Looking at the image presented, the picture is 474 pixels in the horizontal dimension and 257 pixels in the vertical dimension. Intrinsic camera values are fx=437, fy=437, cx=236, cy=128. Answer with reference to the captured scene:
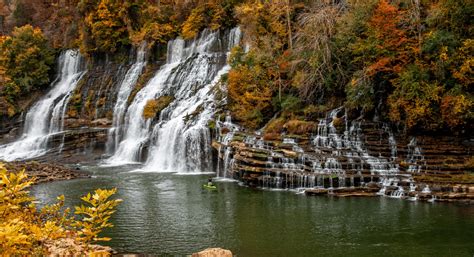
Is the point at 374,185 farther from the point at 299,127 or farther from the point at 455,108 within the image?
the point at 299,127

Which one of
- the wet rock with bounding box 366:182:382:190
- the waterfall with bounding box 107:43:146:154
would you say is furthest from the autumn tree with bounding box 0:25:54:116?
the wet rock with bounding box 366:182:382:190

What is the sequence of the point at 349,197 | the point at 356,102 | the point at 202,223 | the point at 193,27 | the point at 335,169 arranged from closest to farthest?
the point at 202,223, the point at 349,197, the point at 335,169, the point at 356,102, the point at 193,27

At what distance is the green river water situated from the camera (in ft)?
44.7

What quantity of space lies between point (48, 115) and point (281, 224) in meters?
36.5

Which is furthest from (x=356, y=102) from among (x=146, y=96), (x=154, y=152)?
(x=146, y=96)

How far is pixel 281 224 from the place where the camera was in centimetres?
1652

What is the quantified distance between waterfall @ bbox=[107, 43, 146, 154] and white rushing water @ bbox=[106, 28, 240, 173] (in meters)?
0.97

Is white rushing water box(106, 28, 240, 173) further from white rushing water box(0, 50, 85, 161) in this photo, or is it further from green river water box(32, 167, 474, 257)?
white rushing water box(0, 50, 85, 161)

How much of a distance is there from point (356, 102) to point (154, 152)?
16293mm

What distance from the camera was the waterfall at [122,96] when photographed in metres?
39.6

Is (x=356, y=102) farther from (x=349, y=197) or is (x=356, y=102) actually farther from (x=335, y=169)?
(x=349, y=197)

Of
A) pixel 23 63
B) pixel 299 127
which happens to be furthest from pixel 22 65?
pixel 299 127

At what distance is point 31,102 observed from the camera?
48.9 m

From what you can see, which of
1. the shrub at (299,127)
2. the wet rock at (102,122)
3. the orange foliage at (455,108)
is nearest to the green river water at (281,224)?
the shrub at (299,127)
